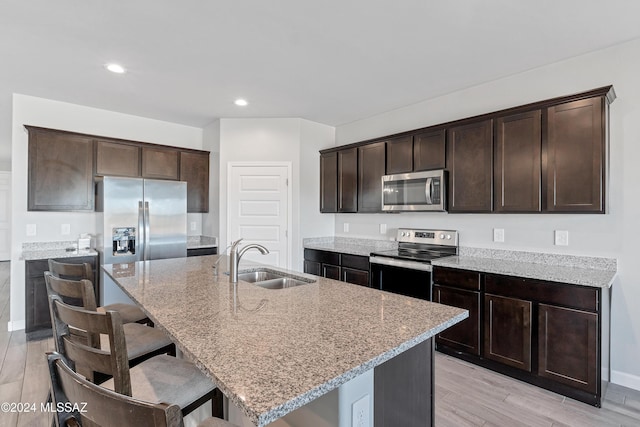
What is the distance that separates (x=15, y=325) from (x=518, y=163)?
553cm

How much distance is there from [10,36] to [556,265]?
4.88m

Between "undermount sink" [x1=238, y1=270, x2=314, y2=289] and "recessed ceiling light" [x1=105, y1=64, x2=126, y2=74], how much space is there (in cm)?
230

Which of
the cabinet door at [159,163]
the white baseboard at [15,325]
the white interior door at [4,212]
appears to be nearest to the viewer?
the white baseboard at [15,325]

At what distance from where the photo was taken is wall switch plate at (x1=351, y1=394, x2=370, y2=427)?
1.15 m

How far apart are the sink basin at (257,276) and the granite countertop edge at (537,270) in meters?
1.58

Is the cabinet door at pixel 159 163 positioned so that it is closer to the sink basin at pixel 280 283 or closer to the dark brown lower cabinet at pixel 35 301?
the dark brown lower cabinet at pixel 35 301

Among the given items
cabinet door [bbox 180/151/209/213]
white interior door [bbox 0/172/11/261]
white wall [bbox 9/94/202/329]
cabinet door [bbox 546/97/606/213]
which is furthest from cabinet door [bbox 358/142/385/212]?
white interior door [bbox 0/172/11/261]

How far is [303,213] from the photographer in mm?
4699

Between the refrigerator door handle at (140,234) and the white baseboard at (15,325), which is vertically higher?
the refrigerator door handle at (140,234)

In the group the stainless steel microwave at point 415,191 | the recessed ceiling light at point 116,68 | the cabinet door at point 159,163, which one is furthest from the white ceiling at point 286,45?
the stainless steel microwave at point 415,191

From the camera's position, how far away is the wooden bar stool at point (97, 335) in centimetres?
148

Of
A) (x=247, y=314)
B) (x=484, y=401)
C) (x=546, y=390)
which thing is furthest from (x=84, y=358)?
(x=546, y=390)

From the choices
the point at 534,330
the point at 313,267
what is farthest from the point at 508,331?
the point at 313,267

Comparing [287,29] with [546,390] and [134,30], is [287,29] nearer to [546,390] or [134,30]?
[134,30]
